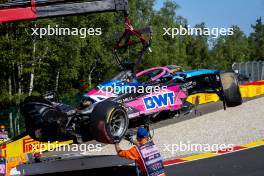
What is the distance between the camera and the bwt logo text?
25.6 ft

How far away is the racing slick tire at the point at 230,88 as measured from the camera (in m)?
8.20

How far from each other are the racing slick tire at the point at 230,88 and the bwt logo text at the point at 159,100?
38.7 inches

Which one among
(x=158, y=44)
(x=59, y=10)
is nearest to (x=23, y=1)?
(x=59, y=10)

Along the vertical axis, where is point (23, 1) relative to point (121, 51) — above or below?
above

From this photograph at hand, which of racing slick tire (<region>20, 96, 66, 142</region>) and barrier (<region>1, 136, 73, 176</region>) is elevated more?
racing slick tire (<region>20, 96, 66, 142</region>)

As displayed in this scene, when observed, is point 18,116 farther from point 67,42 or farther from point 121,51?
point 121,51

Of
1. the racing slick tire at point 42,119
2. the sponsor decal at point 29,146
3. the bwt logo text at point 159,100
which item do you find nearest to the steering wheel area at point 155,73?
the bwt logo text at point 159,100

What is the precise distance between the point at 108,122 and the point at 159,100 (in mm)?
1525

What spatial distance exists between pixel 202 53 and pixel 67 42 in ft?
144

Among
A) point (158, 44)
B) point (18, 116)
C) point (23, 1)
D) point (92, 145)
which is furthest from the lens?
point (158, 44)

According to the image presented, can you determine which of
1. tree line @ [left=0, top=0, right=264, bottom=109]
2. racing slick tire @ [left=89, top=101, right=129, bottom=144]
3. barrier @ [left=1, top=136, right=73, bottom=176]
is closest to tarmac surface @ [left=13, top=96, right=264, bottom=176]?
barrier @ [left=1, top=136, right=73, bottom=176]

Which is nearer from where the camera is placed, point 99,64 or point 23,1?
point 23,1

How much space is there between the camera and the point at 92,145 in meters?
13.0

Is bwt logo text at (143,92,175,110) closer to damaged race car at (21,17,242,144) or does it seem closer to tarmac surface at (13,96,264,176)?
damaged race car at (21,17,242,144)
